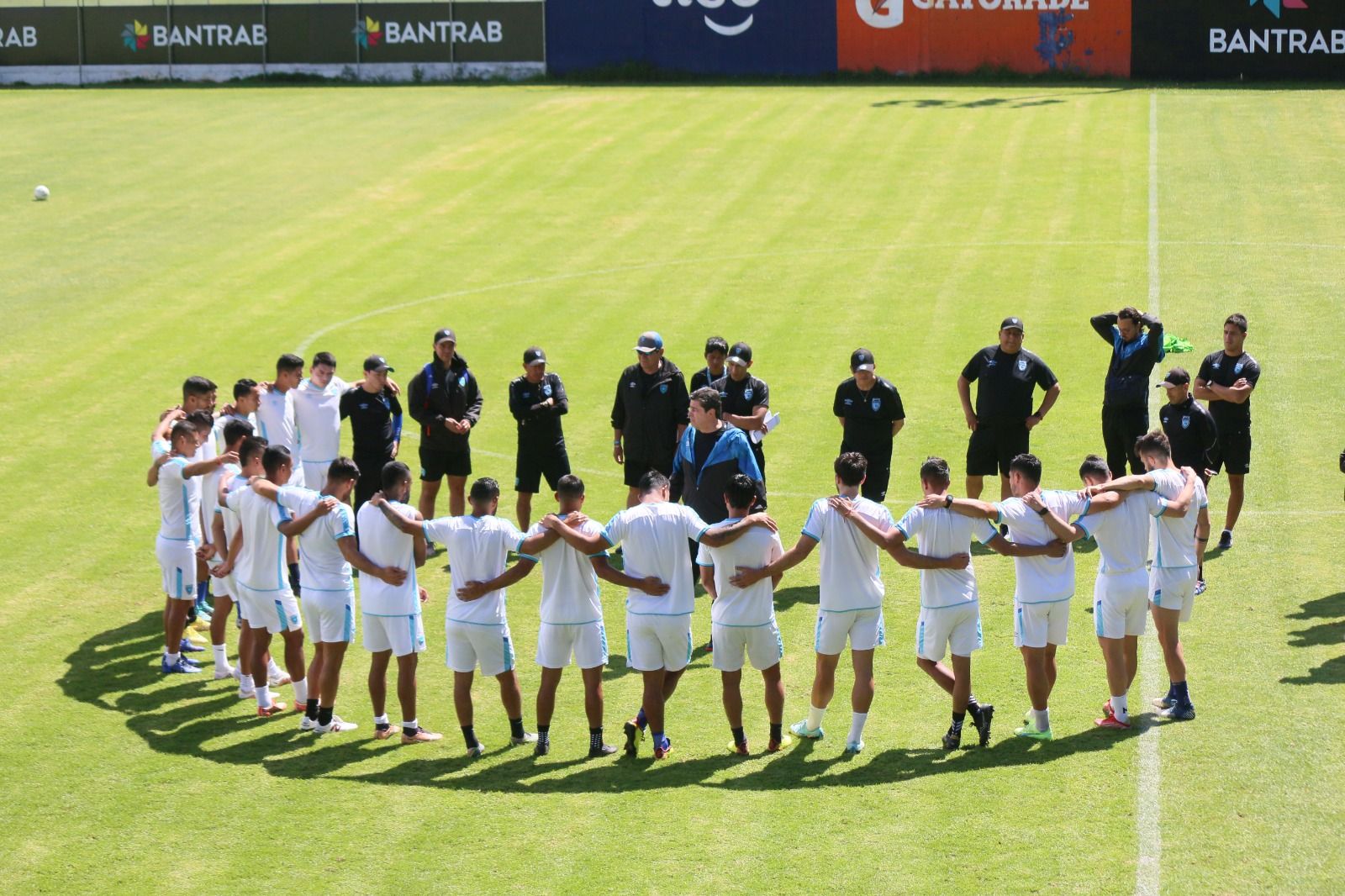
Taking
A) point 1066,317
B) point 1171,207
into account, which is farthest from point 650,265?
point 1171,207

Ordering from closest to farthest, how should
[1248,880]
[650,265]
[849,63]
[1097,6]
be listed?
[1248,880]
[650,265]
[1097,6]
[849,63]

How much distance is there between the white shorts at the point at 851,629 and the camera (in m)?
10.7

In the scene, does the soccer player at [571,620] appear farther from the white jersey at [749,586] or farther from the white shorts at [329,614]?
the white shorts at [329,614]

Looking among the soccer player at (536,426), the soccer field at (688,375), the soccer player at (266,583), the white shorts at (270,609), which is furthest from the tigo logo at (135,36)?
the white shorts at (270,609)

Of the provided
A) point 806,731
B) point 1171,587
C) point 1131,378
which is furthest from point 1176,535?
point 1131,378

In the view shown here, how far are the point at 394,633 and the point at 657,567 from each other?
1.96 m

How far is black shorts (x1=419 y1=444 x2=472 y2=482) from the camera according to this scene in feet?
51.0

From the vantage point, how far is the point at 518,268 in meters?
26.1

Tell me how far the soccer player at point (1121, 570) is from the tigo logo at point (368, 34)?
32.9m

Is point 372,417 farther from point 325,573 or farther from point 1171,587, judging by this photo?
point 1171,587

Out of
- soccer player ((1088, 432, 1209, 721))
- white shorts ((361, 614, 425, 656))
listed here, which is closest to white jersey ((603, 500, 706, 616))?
white shorts ((361, 614, 425, 656))

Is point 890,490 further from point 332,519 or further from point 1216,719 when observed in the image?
point 332,519

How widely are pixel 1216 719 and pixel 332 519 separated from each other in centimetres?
634

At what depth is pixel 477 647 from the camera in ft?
35.8
